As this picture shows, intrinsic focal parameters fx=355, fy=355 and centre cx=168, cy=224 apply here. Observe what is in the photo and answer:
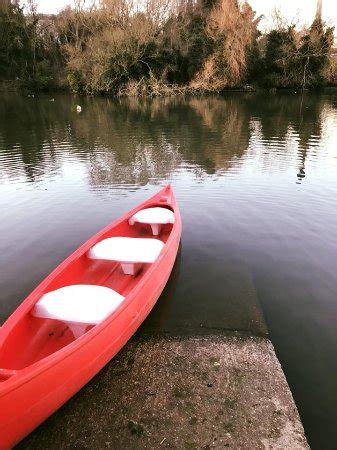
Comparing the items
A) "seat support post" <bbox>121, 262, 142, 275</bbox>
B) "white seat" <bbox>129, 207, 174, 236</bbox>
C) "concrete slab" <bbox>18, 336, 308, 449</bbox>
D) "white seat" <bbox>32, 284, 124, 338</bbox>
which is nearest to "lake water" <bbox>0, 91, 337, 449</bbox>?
"concrete slab" <bbox>18, 336, 308, 449</bbox>

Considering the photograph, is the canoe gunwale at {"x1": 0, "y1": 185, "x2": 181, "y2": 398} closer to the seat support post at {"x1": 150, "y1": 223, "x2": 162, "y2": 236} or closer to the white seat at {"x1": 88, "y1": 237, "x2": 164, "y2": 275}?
the white seat at {"x1": 88, "y1": 237, "x2": 164, "y2": 275}

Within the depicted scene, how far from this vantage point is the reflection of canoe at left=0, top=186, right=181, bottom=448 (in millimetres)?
3139

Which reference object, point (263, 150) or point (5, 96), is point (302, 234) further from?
point (5, 96)

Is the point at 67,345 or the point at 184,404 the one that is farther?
the point at 184,404

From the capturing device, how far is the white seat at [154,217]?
264 inches

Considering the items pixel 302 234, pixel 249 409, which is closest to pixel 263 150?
pixel 302 234

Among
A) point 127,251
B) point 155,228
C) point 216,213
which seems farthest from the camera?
point 216,213

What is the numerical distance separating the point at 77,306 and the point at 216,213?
18.4 ft

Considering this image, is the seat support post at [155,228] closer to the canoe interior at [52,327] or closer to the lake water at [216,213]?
the lake water at [216,213]

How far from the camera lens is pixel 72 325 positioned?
4082 millimetres

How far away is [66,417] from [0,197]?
27.1ft

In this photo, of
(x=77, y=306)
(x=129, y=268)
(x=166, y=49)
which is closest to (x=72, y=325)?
(x=77, y=306)

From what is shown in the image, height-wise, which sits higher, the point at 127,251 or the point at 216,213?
the point at 127,251

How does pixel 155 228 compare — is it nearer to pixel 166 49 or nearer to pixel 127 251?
pixel 127 251
